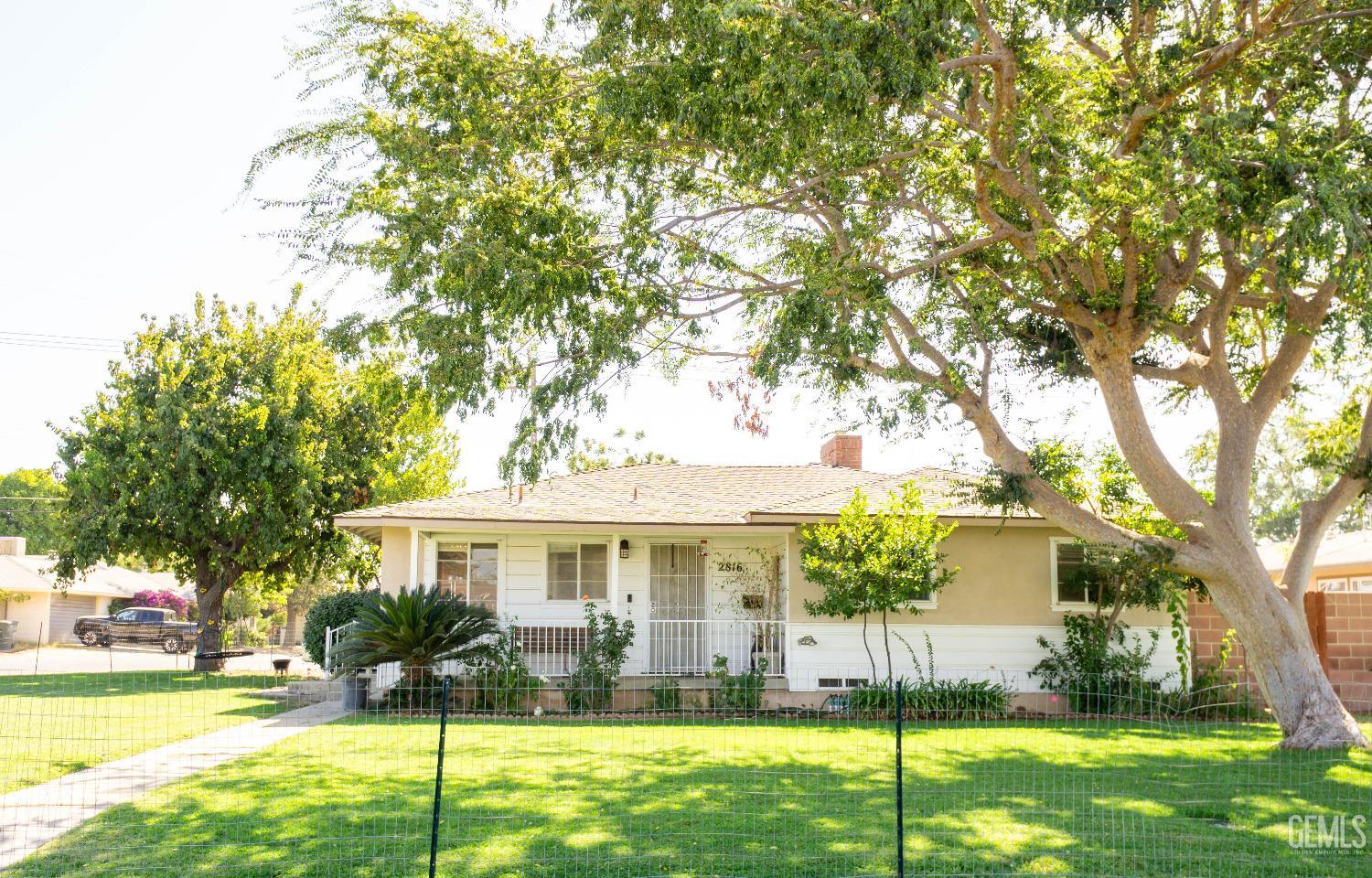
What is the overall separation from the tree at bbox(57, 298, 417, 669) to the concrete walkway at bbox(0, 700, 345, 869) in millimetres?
12541

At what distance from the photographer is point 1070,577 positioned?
1955 centimetres

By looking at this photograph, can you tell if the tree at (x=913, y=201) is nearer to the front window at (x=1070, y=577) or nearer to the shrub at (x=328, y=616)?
the front window at (x=1070, y=577)

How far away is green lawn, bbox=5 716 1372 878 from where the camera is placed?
774 centimetres

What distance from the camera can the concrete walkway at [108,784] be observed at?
339 inches

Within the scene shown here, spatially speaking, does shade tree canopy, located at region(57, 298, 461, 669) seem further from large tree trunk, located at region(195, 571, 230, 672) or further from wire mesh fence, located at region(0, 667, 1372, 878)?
wire mesh fence, located at region(0, 667, 1372, 878)

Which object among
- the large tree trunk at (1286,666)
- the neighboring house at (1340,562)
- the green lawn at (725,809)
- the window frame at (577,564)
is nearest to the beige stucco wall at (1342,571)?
the neighboring house at (1340,562)

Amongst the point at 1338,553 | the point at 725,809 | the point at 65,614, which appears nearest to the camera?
the point at 725,809

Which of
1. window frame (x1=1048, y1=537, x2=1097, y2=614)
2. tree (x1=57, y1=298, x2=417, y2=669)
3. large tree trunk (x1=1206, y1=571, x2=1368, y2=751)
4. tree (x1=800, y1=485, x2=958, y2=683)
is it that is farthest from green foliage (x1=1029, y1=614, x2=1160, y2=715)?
tree (x1=57, y1=298, x2=417, y2=669)

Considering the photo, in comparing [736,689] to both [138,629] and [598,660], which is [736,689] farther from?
[138,629]

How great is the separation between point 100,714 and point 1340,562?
28.5 meters

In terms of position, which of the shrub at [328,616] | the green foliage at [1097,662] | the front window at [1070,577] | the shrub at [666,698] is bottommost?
the shrub at [666,698]

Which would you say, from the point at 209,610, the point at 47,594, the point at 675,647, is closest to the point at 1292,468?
the point at 675,647

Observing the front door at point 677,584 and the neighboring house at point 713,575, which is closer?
the neighboring house at point 713,575

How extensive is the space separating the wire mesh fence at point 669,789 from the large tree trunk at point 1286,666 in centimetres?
48
